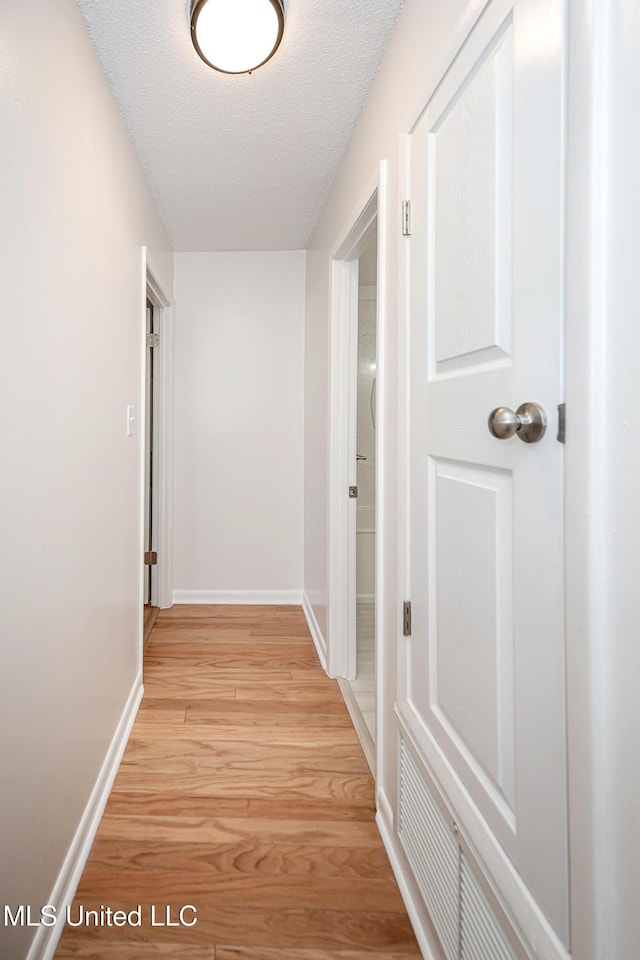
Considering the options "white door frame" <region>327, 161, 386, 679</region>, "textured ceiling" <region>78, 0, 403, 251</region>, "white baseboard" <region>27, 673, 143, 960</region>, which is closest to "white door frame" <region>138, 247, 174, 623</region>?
"textured ceiling" <region>78, 0, 403, 251</region>

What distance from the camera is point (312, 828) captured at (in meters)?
1.61

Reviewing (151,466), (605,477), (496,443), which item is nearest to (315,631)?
(151,466)

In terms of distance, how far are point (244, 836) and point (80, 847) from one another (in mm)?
441

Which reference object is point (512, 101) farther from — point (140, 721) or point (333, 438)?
point (140, 721)

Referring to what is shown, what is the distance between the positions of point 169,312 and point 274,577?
191cm

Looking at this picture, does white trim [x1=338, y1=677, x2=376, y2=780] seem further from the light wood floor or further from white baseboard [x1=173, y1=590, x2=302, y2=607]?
white baseboard [x1=173, y1=590, x2=302, y2=607]

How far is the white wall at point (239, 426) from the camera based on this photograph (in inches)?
145

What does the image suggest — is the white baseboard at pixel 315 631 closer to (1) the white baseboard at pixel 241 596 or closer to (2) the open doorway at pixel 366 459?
(1) the white baseboard at pixel 241 596

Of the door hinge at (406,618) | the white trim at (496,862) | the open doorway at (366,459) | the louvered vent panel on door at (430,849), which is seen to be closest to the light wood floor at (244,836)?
the louvered vent panel on door at (430,849)

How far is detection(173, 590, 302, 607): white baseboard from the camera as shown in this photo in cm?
375

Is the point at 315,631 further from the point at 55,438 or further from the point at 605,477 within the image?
the point at 605,477

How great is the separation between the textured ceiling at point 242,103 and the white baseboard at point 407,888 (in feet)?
7.44

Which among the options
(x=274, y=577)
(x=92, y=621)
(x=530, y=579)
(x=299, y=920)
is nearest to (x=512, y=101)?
(x=530, y=579)

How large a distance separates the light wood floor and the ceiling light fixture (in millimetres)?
2272
